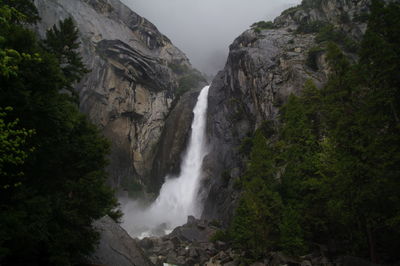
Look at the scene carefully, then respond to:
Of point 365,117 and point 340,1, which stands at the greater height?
point 340,1

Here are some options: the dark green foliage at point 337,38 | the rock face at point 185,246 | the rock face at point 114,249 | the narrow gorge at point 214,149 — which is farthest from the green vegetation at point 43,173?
the dark green foliage at point 337,38

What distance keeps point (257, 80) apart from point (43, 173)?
32.0 m

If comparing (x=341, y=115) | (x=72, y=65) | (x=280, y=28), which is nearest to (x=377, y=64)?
(x=341, y=115)

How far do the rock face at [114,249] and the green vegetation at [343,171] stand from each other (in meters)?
7.28

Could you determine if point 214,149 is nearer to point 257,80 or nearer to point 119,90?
point 257,80

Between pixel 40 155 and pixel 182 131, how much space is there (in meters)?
42.4

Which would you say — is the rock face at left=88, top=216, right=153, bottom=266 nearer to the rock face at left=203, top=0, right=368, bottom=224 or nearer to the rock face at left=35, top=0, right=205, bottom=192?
the rock face at left=203, top=0, right=368, bottom=224

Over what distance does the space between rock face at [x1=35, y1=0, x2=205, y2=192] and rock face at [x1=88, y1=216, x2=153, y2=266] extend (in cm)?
3252

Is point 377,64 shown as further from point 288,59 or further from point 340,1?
point 340,1

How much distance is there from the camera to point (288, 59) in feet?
122

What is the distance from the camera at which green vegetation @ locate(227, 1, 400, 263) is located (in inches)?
518

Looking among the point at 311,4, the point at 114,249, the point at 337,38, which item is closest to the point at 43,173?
the point at 114,249

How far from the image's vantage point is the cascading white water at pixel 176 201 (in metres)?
41.9

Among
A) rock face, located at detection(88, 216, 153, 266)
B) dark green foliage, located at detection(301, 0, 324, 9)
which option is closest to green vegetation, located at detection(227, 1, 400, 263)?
rock face, located at detection(88, 216, 153, 266)
